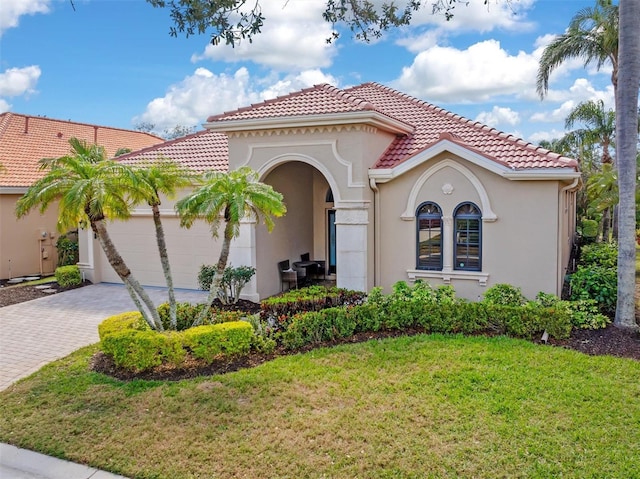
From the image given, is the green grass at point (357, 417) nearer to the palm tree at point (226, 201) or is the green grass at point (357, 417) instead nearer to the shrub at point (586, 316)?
the shrub at point (586, 316)

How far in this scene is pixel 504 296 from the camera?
478 inches

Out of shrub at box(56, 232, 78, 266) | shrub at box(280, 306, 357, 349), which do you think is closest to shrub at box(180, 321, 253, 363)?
shrub at box(280, 306, 357, 349)

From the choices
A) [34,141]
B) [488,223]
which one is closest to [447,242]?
[488,223]

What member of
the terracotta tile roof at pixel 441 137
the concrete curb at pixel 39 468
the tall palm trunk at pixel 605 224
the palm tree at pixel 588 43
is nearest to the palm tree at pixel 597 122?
the tall palm trunk at pixel 605 224

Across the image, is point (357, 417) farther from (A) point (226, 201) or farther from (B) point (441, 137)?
(B) point (441, 137)

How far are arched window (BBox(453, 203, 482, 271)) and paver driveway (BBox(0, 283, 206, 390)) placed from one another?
26.1ft

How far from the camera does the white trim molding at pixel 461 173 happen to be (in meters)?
12.9

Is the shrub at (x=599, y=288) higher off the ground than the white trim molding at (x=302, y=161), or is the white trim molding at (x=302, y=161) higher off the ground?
the white trim molding at (x=302, y=161)

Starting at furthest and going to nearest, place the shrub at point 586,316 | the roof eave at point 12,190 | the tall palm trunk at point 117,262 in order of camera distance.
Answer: the roof eave at point 12,190 → the shrub at point 586,316 → the tall palm trunk at point 117,262

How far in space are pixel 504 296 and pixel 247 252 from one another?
23.7 ft

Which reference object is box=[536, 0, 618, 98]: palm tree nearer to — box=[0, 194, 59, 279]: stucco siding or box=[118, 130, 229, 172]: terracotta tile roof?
box=[118, 130, 229, 172]: terracotta tile roof

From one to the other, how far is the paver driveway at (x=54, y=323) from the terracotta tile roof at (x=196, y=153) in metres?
4.34

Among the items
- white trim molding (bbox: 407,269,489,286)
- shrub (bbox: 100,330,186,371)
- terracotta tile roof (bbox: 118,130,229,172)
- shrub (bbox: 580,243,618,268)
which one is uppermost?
terracotta tile roof (bbox: 118,130,229,172)

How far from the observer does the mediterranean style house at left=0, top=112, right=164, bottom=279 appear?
Answer: 20.2m
